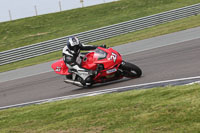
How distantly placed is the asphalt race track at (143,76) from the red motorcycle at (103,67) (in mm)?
251

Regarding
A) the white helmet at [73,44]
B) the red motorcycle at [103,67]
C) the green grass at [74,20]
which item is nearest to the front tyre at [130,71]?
the red motorcycle at [103,67]

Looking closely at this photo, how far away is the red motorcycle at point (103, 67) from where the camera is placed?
10.7 meters

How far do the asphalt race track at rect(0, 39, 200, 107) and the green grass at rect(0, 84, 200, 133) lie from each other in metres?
2.06

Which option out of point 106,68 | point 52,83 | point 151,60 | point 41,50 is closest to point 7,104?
point 52,83

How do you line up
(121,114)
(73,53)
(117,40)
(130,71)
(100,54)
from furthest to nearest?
1. (117,40)
2. (73,53)
3. (100,54)
4. (130,71)
5. (121,114)

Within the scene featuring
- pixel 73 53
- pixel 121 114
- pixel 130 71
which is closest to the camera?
pixel 121 114

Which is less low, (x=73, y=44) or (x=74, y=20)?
(x=73, y=44)

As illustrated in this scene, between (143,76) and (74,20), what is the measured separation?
22.1 meters

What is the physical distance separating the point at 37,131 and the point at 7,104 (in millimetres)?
5017

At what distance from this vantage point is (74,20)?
32125 mm

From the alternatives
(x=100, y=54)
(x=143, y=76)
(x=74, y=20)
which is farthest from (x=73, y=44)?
(x=74, y=20)

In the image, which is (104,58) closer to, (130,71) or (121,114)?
(130,71)

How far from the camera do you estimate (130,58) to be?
15.7 m

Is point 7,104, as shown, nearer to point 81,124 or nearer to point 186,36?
point 81,124
